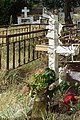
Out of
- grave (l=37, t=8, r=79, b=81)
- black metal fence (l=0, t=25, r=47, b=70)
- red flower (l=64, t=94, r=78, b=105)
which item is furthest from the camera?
black metal fence (l=0, t=25, r=47, b=70)

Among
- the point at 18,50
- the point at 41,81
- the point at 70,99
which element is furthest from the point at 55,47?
the point at 18,50

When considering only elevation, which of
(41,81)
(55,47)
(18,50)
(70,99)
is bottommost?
(18,50)

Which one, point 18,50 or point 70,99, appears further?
point 18,50

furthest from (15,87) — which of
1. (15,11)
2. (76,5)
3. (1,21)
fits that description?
(76,5)

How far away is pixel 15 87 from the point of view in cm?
459

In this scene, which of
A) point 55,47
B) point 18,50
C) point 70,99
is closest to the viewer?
point 70,99

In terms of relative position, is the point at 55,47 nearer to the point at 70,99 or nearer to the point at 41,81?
the point at 41,81

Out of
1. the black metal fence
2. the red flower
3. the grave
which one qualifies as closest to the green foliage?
the red flower

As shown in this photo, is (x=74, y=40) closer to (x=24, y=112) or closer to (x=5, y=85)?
(x=5, y=85)

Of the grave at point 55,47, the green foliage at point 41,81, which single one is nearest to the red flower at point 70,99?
the green foliage at point 41,81

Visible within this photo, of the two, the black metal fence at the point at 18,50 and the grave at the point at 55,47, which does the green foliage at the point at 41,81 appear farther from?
the black metal fence at the point at 18,50

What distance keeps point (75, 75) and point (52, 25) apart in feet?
2.27

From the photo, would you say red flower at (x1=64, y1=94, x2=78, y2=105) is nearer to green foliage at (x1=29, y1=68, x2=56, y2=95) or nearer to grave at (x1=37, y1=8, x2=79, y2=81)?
green foliage at (x1=29, y1=68, x2=56, y2=95)

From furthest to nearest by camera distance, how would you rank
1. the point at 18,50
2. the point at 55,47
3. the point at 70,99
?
the point at 18,50
the point at 55,47
the point at 70,99
